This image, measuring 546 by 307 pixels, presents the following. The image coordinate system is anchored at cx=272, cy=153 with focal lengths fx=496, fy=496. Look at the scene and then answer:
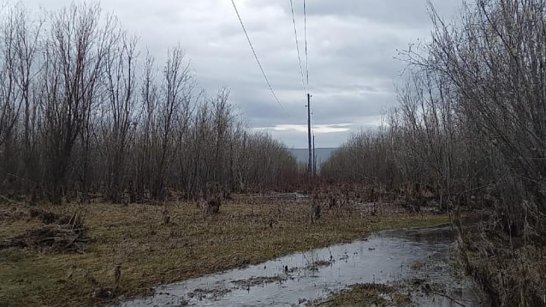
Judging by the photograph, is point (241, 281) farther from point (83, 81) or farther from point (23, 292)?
point (83, 81)

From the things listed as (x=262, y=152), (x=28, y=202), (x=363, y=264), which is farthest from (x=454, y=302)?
(x=262, y=152)

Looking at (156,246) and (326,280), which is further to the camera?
(156,246)

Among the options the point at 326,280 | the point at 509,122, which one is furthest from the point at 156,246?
the point at 509,122

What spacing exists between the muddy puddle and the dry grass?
0.44 metres

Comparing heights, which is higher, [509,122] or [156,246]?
[509,122]

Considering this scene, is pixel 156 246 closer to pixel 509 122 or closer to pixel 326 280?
pixel 326 280

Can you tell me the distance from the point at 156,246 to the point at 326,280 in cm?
371

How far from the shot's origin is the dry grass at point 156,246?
22.0ft

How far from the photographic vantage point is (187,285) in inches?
275

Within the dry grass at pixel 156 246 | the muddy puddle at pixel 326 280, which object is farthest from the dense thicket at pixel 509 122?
the dry grass at pixel 156 246

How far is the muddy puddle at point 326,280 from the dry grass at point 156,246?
0.44 meters

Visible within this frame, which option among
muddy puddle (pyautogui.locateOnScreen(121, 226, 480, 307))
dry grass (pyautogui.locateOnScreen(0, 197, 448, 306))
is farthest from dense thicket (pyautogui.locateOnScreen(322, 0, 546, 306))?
dry grass (pyautogui.locateOnScreen(0, 197, 448, 306))

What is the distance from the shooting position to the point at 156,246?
955 cm

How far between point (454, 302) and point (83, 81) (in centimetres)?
1605
